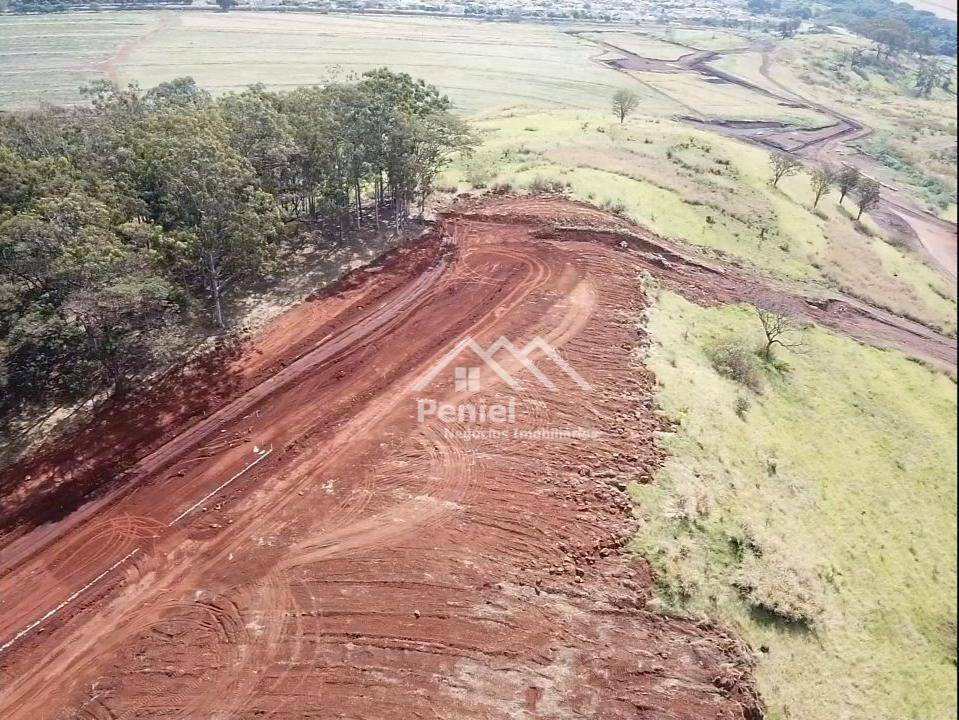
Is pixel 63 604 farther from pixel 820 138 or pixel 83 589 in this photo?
pixel 820 138

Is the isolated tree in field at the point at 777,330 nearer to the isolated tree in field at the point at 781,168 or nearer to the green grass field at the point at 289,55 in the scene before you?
the isolated tree in field at the point at 781,168

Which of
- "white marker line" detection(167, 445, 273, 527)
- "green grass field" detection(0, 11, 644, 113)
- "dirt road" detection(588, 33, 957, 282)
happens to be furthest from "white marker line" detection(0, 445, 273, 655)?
"green grass field" detection(0, 11, 644, 113)

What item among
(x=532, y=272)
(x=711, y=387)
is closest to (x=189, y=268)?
(x=532, y=272)

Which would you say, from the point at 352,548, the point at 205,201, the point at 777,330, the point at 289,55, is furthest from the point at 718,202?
the point at 289,55

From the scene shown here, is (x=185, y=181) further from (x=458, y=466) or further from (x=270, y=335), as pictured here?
(x=458, y=466)

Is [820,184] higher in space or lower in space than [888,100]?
lower
